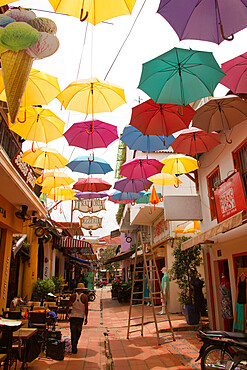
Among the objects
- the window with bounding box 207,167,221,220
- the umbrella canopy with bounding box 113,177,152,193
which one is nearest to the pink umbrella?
the window with bounding box 207,167,221,220

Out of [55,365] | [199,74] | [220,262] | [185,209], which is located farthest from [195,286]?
[199,74]

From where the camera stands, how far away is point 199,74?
17.7 feet

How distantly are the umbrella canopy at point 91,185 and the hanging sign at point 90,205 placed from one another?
3.50m

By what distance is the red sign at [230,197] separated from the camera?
721 centimetres

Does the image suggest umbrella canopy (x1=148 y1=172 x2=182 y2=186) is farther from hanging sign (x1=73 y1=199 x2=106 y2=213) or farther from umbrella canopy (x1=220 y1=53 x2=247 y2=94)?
hanging sign (x1=73 y1=199 x2=106 y2=213)

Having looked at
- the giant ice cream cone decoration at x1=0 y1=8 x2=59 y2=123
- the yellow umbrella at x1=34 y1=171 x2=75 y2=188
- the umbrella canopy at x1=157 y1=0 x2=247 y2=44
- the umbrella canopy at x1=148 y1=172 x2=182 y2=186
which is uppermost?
the umbrella canopy at x1=157 y1=0 x2=247 y2=44

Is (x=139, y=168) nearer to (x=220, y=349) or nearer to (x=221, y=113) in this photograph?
(x=221, y=113)

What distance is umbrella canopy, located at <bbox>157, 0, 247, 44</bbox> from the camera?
4215 mm

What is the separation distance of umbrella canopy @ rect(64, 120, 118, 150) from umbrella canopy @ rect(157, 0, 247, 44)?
3.88 m

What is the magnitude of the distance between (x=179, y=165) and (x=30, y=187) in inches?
196

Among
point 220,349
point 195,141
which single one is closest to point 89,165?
point 195,141

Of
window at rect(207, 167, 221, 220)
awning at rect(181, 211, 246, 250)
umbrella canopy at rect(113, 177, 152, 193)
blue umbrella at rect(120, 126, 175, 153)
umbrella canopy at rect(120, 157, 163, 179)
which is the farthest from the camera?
umbrella canopy at rect(113, 177, 152, 193)

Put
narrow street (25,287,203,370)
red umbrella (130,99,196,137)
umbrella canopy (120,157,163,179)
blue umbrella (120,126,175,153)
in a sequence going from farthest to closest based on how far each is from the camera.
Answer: umbrella canopy (120,157,163,179) < blue umbrella (120,126,175,153) < red umbrella (130,99,196,137) < narrow street (25,287,203,370)

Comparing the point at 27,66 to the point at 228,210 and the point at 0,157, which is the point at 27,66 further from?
the point at 228,210
